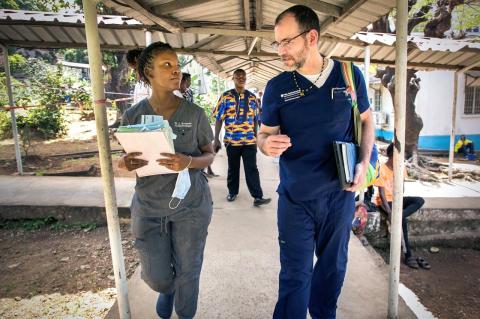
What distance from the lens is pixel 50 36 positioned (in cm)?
532

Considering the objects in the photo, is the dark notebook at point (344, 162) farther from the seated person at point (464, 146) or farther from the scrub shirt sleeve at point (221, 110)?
the seated person at point (464, 146)

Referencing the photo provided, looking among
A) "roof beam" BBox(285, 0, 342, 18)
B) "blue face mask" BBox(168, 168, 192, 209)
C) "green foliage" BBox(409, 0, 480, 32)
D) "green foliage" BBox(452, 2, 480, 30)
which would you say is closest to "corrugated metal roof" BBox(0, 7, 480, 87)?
"roof beam" BBox(285, 0, 342, 18)

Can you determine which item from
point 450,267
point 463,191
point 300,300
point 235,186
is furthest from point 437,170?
point 300,300

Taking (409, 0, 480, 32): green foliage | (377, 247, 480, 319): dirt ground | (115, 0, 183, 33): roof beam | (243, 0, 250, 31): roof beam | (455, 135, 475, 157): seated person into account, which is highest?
(409, 0, 480, 32): green foliage

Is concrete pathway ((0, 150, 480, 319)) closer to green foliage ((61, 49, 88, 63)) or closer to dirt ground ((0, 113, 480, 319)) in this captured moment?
dirt ground ((0, 113, 480, 319))

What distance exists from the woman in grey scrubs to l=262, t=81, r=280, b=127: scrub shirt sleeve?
1.35 feet

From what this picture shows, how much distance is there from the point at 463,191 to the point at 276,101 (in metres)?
8.31

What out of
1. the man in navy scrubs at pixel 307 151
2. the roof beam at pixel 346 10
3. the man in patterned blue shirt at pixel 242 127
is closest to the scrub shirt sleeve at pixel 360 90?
the man in navy scrubs at pixel 307 151

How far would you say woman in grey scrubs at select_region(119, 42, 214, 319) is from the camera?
2074 millimetres

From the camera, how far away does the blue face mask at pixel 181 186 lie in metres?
2.05

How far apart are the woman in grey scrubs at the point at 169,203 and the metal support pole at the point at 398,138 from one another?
1273 millimetres

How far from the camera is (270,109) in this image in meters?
1.99

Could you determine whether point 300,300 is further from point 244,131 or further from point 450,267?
point 450,267

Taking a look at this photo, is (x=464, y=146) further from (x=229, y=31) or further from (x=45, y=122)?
(x=45, y=122)
